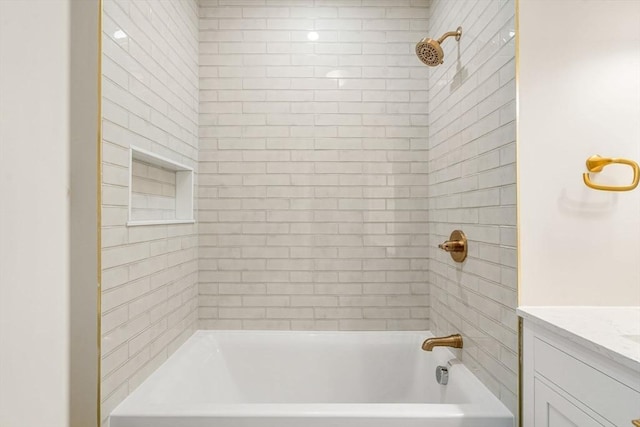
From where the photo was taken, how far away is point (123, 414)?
1367 millimetres

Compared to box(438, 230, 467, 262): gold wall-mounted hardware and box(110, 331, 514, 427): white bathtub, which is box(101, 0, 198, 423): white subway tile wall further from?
box(438, 230, 467, 262): gold wall-mounted hardware

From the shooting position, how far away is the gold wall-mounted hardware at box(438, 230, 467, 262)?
5.71 feet

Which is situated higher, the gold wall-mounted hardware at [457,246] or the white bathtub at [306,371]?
the gold wall-mounted hardware at [457,246]

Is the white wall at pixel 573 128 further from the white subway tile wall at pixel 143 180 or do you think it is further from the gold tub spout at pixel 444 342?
the white subway tile wall at pixel 143 180

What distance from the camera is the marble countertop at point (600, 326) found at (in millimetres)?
862

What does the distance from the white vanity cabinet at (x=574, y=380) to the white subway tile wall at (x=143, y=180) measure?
1.33 meters

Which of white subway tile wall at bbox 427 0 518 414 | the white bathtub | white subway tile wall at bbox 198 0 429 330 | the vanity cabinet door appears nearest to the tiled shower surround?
white subway tile wall at bbox 198 0 429 330

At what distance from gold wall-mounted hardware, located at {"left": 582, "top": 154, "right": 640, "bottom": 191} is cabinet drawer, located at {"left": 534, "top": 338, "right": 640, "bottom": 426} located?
50 cm

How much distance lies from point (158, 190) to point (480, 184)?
4.79ft

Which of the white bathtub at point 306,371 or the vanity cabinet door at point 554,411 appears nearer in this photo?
the vanity cabinet door at point 554,411

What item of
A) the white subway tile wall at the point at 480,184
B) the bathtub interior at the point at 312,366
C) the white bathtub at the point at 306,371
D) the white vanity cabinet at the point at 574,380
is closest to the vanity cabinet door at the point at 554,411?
the white vanity cabinet at the point at 574,380

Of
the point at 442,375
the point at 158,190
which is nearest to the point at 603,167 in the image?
the point at 442,375

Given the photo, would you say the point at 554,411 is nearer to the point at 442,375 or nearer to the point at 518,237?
the point at 518,237

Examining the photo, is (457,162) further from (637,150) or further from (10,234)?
(10,234)
